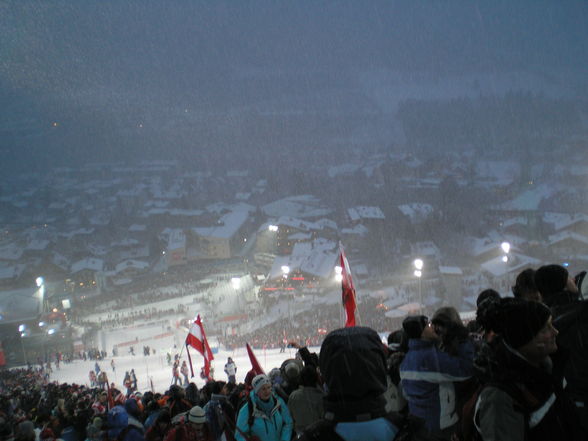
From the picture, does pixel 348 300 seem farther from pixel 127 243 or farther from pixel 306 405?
pixel 127 243

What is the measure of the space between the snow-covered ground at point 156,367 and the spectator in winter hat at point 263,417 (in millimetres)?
7997

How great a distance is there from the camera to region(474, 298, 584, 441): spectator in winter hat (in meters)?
1.45

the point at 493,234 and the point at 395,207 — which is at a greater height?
the point at 395,207

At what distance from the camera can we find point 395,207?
179 feet

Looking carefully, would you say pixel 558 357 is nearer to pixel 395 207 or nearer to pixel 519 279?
pixel 519 279

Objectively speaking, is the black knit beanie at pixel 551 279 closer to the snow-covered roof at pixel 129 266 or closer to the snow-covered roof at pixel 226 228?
the snow-covered roof at pixel 129 266

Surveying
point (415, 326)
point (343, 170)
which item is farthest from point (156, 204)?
point (415, 326)

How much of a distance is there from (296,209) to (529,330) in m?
53.8

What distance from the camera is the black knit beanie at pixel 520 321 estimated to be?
1548 millimetres

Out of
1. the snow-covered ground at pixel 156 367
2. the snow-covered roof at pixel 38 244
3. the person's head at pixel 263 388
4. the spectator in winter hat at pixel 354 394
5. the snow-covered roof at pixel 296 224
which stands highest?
the snow-covered roof at pixel 38 244

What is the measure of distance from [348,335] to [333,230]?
4265cm

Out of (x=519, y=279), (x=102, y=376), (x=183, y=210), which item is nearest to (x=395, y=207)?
(x=183, y=210)

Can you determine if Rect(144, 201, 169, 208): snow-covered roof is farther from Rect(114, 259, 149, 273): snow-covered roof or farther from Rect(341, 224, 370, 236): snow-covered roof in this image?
Rect(341, 224, 370, 236): snow-covered roof

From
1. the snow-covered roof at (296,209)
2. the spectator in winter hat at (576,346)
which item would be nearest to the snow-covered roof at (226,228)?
the snow-covered roof at (296,209)
